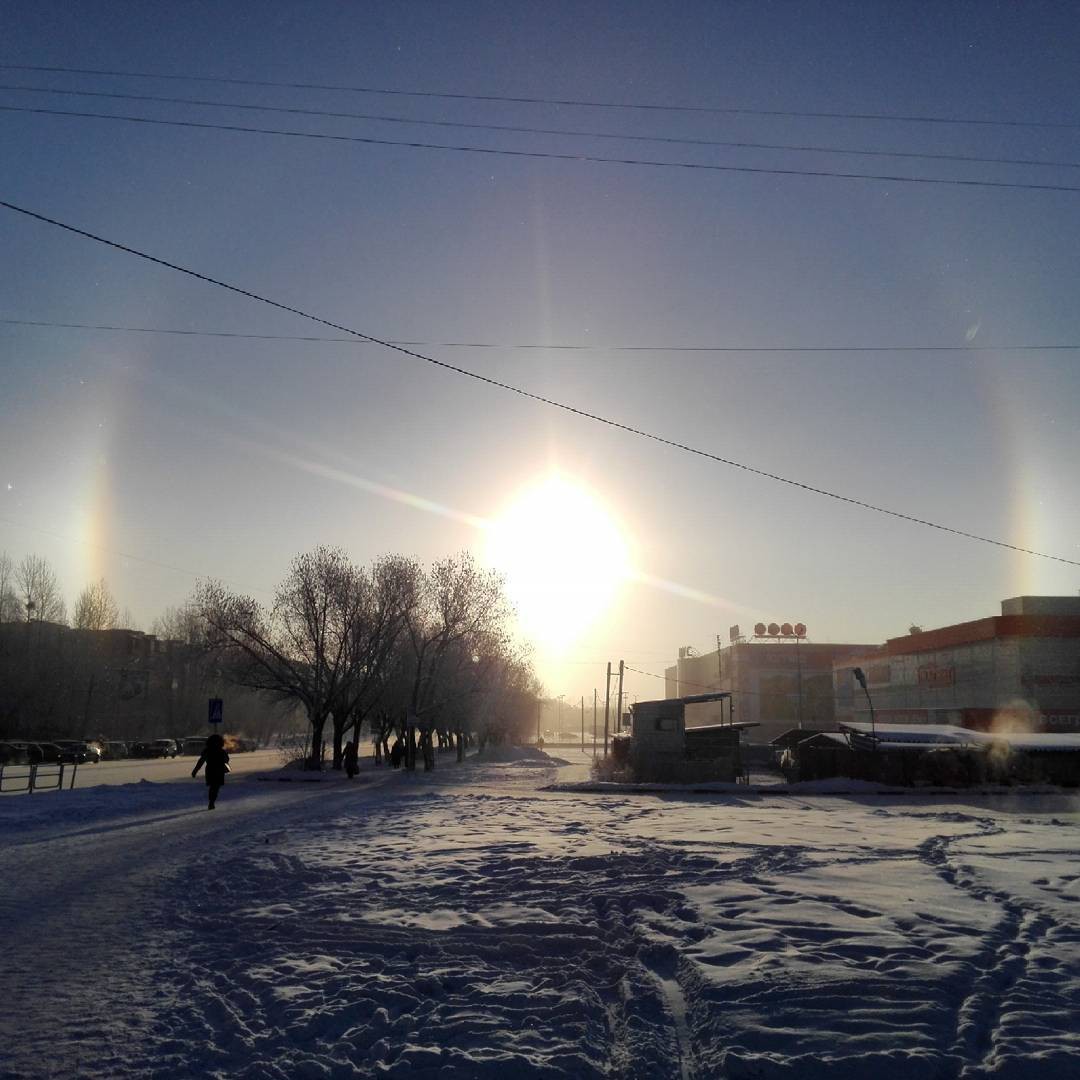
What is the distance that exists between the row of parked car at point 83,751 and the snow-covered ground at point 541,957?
117 feet

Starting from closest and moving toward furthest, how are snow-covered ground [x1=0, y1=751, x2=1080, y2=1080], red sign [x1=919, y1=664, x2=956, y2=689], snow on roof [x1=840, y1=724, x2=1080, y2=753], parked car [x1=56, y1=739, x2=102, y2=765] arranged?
1. snow-covered ground [x1=0, y1=751, x2=1080, y2=1080]
2. snow on roof [x1=840, y1=724, x2=1080, y2=753]
3. parked car [x1=56, y1=739, x2=102, y2=765]
4. red sign [x1=919, y1=664, x2=956, y2=689]

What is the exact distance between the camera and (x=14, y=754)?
5056 cm

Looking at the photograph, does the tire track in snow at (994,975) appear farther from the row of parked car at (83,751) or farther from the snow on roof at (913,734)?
the row of parked car at (83,751)

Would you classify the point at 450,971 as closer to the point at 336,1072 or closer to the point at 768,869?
the point at 336,1072

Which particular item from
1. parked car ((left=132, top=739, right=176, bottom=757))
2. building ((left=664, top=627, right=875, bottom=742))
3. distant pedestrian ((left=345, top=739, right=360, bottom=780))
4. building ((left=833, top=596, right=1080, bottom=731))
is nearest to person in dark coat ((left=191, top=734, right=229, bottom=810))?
distant pedestrian ((left=345, top=739, right=360, bottom=780))

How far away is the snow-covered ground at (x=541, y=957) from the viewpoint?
5.11m

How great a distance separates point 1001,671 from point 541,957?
59.4 meters

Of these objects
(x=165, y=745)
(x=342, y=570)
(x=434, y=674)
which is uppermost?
(x=342, y=570)

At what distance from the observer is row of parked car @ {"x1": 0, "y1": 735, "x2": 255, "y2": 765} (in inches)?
1966

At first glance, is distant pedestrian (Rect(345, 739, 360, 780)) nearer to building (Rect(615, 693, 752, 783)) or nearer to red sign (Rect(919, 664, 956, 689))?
building (Rect(615, 693, 752, 783))

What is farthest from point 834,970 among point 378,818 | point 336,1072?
point 378,818

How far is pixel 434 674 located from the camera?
4988cm

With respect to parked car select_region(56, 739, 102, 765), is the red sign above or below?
above

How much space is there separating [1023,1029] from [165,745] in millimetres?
68312
